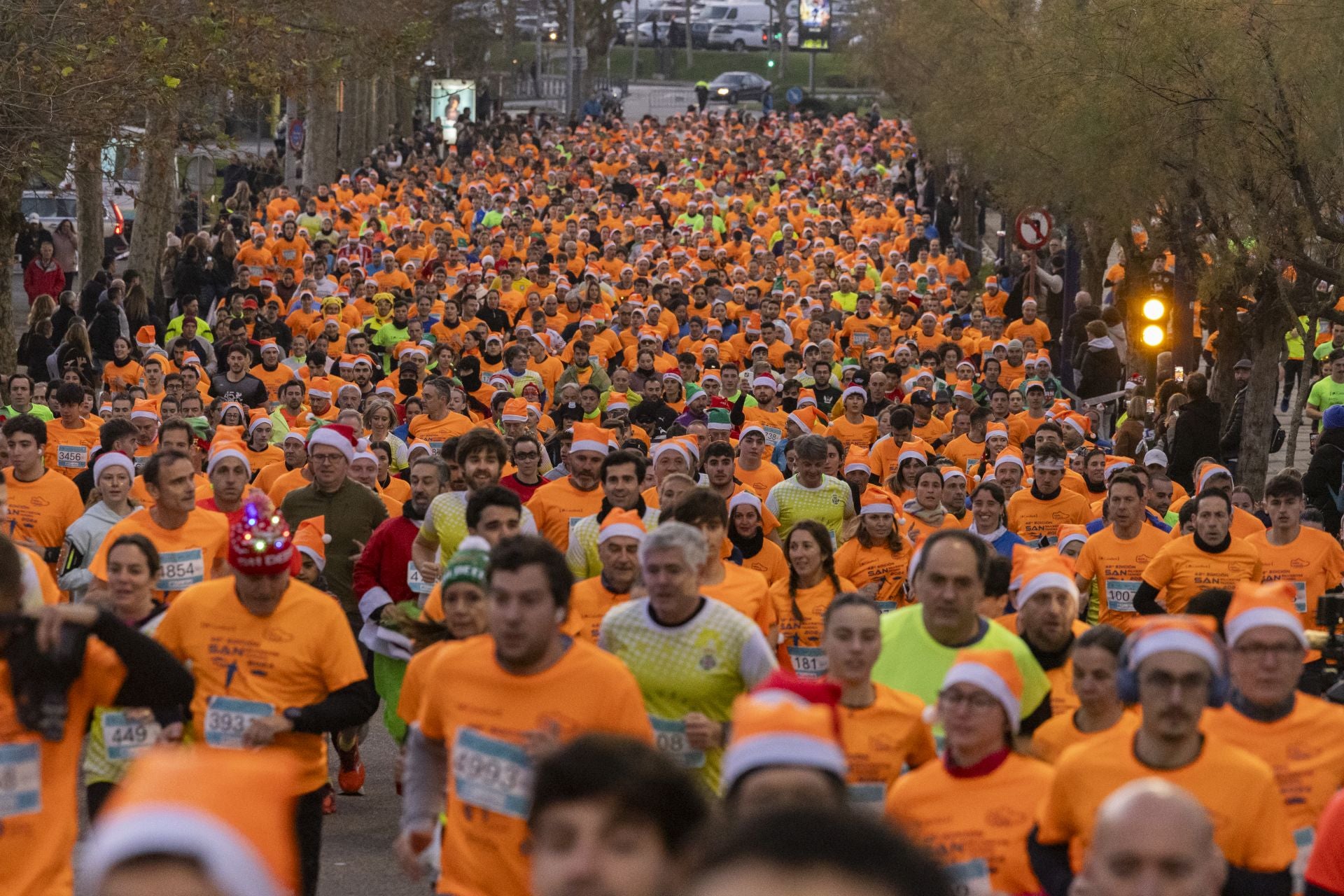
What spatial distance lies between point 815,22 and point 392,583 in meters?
93.2

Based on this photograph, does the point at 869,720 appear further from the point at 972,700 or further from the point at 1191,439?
the point at 1191,439

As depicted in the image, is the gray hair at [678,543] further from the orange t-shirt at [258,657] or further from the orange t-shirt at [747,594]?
the orange t-shirt at [747,594]

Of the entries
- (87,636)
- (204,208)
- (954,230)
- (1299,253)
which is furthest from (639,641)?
(954,230)

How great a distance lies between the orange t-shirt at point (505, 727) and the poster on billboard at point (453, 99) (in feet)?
194

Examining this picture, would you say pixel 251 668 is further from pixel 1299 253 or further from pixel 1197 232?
pixel 1197 232

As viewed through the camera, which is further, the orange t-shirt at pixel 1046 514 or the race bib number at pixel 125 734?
the orange t-shirt at pixel 1046 514

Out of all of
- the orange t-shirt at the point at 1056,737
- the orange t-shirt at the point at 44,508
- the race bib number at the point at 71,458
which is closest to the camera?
the orange t-shirt at the point at 1056,737

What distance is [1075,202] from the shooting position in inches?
1039

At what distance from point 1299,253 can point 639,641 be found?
11463 millimetres

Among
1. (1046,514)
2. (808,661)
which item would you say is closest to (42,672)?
(808,661)

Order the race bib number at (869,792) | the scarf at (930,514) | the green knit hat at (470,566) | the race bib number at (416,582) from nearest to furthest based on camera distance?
the race bib number at (869,792)
the green knit hat at (470,566)
the race bib number at (416,582)
the scarf at (930,514)

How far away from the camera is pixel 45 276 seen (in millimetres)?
28578

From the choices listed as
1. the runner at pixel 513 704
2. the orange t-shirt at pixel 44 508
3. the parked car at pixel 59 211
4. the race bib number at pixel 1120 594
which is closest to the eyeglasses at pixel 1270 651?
the runner at pixel 513 704

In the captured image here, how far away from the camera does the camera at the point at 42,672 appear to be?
5289 mm
